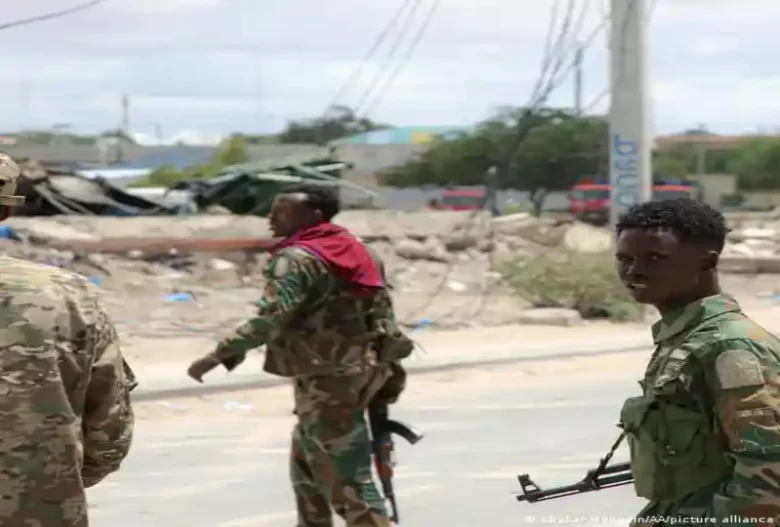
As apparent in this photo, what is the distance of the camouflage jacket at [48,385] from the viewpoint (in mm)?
2695

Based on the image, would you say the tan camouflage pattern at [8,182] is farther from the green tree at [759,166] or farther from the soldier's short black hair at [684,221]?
the green tree at [759,166]

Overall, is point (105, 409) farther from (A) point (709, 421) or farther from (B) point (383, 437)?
(B) point (383, 437)

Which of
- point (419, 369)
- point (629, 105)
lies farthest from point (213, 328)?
point (629, 105)

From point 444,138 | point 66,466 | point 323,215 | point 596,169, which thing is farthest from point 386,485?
point 444,138

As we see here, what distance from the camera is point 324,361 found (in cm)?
515

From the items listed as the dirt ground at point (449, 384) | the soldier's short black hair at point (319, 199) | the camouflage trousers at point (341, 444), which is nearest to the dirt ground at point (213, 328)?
the dirt ground at point (449, 384)

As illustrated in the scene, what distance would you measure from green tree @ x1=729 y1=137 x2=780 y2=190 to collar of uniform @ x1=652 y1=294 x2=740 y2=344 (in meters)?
67.2

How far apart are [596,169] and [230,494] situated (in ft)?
160

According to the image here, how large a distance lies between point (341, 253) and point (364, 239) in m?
16.7

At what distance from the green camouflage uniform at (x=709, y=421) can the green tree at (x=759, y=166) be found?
221 feet

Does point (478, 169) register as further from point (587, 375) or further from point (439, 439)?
point (439, 439)

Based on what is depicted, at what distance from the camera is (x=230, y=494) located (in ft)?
23.3

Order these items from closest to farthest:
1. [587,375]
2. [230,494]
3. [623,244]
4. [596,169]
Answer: [623,244], [230,494], [587,375], [596,169]

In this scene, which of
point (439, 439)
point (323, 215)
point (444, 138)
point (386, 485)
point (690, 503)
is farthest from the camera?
point (444, 138)
